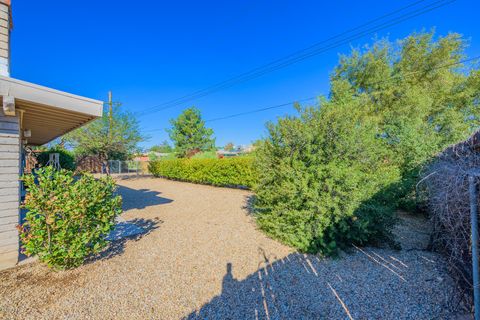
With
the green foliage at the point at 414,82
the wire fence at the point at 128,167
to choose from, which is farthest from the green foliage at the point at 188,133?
the green foliage at the point at 414,82

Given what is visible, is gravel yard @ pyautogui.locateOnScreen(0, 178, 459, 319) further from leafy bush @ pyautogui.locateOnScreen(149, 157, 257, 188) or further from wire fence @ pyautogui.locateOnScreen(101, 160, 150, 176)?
wire fence @ pyautogui.locateOnScreen(101, 160, 150, 176)

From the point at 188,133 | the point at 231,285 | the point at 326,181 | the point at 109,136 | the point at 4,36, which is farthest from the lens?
the point at 188,133

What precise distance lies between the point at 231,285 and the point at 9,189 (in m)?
3.62

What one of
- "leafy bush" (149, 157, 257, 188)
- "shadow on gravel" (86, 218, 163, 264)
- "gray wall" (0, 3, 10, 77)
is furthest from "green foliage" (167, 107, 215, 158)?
"gray wall" (0, 3, 10, 77)

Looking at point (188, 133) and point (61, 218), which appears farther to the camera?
point (188, 133)

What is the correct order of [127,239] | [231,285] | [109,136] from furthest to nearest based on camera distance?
[109,136] → [127,239] → [231,285]

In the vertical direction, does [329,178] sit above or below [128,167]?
below

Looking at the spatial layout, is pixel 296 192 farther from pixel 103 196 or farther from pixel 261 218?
pixel 103 196

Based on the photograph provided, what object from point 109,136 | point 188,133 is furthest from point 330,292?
point 188,133

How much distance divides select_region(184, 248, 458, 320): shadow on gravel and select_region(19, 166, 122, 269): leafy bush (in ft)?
6.60

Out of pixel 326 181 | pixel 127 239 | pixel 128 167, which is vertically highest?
pixel 128 167

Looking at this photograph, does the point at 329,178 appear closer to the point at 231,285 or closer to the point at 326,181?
the point at 326,181

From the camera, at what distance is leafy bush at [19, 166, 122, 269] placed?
2623 millimetres

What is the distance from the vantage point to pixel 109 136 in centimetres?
1373
